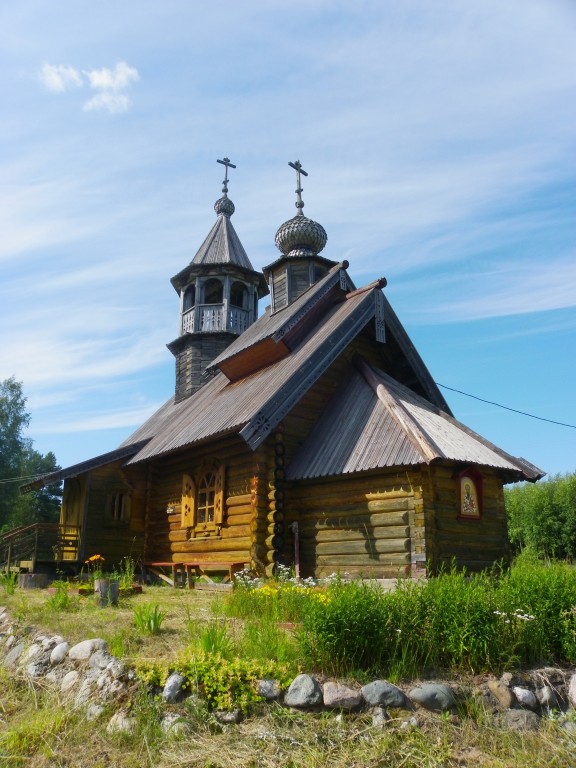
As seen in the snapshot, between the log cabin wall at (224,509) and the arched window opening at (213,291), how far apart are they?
375 inches

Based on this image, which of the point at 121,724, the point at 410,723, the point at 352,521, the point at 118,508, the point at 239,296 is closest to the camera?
the point at 410,723

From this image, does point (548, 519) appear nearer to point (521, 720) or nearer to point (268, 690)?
point (521, 720)

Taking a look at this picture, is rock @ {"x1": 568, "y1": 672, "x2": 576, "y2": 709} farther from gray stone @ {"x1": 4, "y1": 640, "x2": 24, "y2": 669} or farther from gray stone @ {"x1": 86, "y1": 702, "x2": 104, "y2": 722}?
gray stone @ {"x1": 4, "y1": 640, "x2": 24, "y2": 669}

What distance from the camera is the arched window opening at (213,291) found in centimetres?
2414

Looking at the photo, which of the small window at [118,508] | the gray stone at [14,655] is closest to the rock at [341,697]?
the gray stone at [14,655]

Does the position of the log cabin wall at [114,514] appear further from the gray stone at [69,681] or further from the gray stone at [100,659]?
the gray stone at [100,659]

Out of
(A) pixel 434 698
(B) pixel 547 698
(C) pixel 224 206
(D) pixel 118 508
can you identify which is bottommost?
(B) pixel 547 698

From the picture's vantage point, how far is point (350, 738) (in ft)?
16.7

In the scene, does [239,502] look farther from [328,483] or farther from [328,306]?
[328,306]

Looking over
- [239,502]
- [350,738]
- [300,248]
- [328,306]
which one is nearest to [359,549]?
[239,502]

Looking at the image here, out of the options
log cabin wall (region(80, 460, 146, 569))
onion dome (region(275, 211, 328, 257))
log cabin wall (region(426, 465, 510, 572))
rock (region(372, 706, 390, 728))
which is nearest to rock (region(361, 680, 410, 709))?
rock (region(372, 706, 390, 728))

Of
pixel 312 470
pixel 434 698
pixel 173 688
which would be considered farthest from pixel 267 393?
pixel 434 698

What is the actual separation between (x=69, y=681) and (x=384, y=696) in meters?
3.23

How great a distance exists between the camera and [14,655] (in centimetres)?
757
